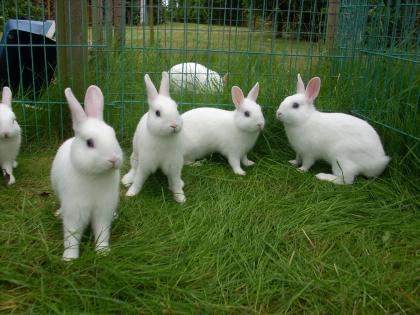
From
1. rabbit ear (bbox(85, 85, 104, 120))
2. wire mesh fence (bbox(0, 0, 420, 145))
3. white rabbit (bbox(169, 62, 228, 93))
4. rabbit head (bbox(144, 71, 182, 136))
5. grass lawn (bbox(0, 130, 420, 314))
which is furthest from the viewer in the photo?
white rabbit (bbox(169, 62, 228, 93))

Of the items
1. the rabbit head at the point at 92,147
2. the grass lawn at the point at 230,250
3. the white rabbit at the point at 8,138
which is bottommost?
the grass lawn at the point at 230,250

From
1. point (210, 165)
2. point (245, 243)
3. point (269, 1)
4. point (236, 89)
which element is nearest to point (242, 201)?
point (245, 243)

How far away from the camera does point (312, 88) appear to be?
371 cm

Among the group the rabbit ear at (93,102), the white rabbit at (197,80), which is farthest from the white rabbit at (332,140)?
the rabbit ear at (93,102)

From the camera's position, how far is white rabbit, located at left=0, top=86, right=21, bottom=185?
10.8 feet

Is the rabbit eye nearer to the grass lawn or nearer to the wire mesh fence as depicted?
the grass lawn

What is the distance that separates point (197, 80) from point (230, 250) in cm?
274

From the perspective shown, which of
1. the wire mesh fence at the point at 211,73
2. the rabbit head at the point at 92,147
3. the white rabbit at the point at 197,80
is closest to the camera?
the rabbit head at the point at 92,147

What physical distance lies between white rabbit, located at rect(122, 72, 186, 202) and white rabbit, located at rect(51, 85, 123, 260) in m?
0.58

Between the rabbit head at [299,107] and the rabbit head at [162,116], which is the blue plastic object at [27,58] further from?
the rabbit head at [299,107]

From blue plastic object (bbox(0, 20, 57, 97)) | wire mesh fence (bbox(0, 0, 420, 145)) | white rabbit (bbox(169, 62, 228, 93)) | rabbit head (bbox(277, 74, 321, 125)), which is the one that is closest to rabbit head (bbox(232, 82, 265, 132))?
rabbit head (bbox(277, 74, 321, 125))

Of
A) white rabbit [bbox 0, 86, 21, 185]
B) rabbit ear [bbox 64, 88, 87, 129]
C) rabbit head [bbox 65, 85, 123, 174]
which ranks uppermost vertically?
rabbit ear [bbox 64, 88, 87, 129]

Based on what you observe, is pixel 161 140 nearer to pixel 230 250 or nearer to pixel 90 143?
pixel 90 143

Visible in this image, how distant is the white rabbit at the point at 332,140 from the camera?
349 centimetres
